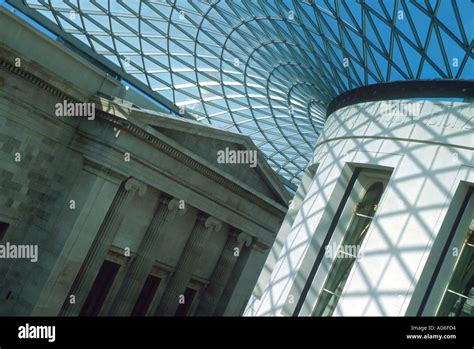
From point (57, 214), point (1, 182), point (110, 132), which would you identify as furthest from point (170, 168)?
point (1, 182)

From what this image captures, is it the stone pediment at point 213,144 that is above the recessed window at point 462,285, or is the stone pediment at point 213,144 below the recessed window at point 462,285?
above

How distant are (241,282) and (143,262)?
28.1 feet

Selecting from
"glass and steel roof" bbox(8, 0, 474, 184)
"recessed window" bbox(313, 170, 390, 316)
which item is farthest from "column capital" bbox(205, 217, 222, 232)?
"recessed window" bbox(313, 170, 390, 316)

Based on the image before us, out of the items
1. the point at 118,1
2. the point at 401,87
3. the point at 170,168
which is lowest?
the point at 170,168

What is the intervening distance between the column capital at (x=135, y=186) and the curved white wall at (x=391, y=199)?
1185 centimetres

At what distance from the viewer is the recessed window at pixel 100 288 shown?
31766mm

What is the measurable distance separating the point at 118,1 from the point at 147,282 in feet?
65.7

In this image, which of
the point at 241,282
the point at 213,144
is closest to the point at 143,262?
the point at 241,282

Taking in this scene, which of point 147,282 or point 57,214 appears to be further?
point 147,282
